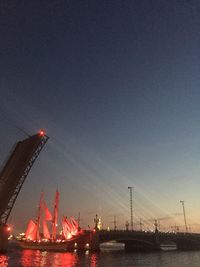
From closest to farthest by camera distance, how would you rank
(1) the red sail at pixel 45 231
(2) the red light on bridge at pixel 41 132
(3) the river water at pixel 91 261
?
1. (3) the river water at pixel 91 261
2. (2) the red light on bridge at pixel 41 132
3. (1) the red sail at pixel 45 231

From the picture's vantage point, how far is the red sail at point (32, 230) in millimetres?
110875

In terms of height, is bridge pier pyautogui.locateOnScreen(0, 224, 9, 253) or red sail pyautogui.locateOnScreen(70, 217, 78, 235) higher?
red sail pyautogui.locateOnScreen(70, 217, 78, 235)

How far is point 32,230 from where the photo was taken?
Answer: 11175 cm

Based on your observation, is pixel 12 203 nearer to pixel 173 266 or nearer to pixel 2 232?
pixel 2 232

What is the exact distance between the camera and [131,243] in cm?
12769

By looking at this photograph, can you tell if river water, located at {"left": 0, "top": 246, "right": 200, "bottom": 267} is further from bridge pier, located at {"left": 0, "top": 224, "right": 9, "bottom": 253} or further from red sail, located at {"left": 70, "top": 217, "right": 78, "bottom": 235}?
red sail, located at {"left": 70, "top": 217, "right": 78, "bottom": 235}

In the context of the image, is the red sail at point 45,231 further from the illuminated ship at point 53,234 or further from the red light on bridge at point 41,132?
the red light on bridge at point 41,132

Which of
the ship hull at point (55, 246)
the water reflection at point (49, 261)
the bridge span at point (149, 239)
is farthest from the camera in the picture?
the bridge span at point (149, 239)

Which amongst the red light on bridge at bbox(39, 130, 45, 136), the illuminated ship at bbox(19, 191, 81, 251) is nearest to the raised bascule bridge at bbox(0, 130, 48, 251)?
the red light on bridge at bbox(39, 130, 45, 136)

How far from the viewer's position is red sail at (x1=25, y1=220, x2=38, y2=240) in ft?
364

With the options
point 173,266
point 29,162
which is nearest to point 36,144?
point 29,162

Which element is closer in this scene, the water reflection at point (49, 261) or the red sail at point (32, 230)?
the water reflection at point (49, 261)

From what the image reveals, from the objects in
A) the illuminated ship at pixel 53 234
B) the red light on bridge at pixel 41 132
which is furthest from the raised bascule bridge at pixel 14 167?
the illuminated ship at pixel 53 234

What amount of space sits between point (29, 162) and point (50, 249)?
55.7 meters
